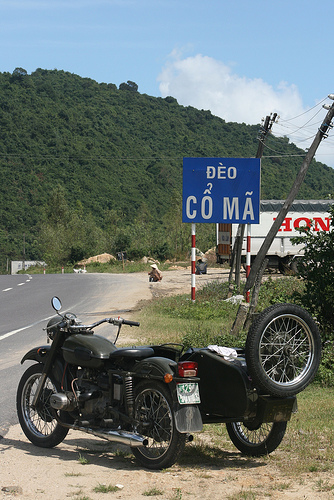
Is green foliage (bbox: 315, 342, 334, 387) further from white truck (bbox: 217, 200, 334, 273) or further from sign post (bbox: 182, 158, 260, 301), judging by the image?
white truck (bbox: 217, 200, 334, 273)

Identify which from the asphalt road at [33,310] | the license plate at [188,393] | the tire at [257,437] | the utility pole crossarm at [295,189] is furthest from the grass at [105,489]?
the utility pole crossarm at [295,189]

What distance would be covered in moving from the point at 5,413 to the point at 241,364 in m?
3.35

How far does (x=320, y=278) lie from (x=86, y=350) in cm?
519

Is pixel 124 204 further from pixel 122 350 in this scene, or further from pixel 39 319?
pixel 122 350

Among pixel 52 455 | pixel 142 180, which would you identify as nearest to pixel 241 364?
pixel 52 455

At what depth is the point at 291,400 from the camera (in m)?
5.31

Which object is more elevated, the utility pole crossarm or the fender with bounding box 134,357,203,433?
the utility pole crossarm

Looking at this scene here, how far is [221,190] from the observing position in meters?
18.3

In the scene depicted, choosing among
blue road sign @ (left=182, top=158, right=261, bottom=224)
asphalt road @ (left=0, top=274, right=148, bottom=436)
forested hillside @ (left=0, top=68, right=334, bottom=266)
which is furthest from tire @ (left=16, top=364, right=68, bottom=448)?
forested hillside @ (left=0, top=68, right=334, bottom=266)

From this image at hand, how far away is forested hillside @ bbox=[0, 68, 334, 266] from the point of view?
320 feet

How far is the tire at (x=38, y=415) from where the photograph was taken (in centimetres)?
614

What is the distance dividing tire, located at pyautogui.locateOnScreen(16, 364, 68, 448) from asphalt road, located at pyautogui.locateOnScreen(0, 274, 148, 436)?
49cm

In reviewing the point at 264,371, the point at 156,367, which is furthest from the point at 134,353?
the point at 264,371

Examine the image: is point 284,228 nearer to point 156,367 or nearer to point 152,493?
point 156,367
